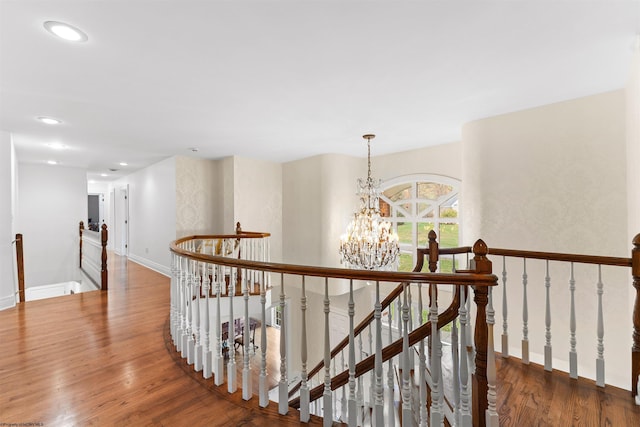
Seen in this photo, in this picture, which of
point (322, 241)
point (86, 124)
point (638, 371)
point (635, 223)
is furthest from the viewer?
point (322, 241)

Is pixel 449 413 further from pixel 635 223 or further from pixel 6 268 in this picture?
pixel 6 268

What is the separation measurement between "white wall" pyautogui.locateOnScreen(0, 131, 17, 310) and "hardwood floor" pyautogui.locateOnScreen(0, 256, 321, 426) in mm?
265

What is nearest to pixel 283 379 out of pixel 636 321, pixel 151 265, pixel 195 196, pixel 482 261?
pixel 482 261

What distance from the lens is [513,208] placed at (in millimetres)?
3252

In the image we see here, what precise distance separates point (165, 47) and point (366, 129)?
2670mm

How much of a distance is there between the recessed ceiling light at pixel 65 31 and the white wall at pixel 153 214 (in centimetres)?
393

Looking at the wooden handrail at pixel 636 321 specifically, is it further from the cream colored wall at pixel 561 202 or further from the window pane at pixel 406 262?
the window pane at pixel 406 262

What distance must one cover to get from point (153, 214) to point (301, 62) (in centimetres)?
567

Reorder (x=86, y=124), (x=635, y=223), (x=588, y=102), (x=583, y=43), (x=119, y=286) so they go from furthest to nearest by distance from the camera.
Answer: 1. (x=119, y=286)
2. (x=86, y=124)
3. (x=588, y=102)
4. (x=635, y=223)
5. (x=583, y=43)

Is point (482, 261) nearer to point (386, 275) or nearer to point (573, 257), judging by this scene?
point (386, 275)

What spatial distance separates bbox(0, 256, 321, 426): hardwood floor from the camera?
5.91 feet

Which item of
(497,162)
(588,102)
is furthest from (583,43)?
(497,162)

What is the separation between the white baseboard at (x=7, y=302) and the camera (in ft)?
12.2

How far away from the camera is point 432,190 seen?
5.07 metres
